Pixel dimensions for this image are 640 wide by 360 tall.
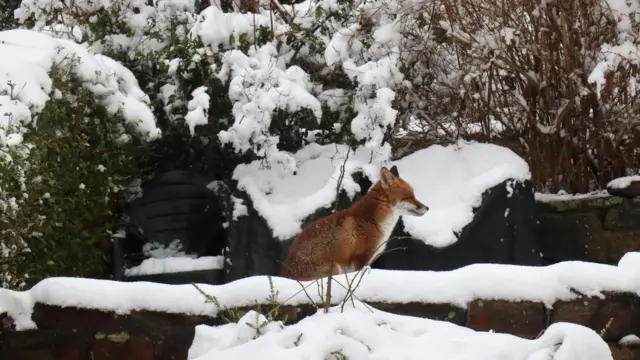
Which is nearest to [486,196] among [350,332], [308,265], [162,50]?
[308,265]

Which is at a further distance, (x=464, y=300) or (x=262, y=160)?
(x=262, y=160)

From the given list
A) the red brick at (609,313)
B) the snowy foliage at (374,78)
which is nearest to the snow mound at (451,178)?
the snowy foliage at (374,78)

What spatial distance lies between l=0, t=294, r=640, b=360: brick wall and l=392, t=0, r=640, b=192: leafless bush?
3055 mm

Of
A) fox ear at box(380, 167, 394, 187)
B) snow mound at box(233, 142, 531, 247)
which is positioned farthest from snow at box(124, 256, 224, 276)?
fox ear at box(380, 167, 394, 187)

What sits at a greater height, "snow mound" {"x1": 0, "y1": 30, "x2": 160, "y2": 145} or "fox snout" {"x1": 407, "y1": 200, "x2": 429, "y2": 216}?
"snow mound" {"x1": 0, "y1": 30, "x2": 160, "y2": 145}

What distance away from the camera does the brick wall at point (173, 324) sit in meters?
3.34

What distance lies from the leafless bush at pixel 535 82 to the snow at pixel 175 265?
2213mm

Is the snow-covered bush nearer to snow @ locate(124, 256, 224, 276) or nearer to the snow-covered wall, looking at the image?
snow @ locate(124, 256, 224, 276)

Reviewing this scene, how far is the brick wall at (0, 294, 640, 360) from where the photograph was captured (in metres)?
3.34

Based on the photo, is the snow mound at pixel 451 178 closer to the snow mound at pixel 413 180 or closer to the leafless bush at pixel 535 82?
the snow mound at pixel 413 180

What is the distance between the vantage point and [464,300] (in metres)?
3.35

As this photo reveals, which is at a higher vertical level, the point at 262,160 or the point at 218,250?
the point at 262,160

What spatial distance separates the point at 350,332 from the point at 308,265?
2.74 m

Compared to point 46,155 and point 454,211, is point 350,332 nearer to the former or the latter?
point 46,155
